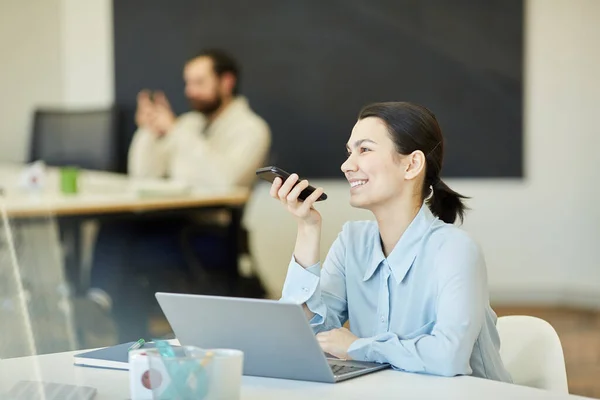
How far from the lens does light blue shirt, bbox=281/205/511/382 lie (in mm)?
1605

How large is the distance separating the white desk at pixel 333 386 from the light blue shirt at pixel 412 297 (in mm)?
60

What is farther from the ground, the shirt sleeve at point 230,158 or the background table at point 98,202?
the shirt sleeve at point 230,158

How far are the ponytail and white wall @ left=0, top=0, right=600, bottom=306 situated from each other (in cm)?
403

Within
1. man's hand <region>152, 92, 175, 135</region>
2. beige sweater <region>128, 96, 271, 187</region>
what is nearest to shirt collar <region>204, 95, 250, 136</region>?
beige sweater <region>128, 96, 271, 187</region>

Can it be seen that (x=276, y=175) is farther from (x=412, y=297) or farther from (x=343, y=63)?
(x=343, y=63)

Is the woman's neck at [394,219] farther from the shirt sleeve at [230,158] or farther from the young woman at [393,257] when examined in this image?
the shirt sleeve at [230,158]

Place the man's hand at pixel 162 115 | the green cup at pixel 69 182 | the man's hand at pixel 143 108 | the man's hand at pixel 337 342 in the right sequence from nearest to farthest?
the man's hand at pixel 337 342 < the green cup at pixel 69 182 < the man's hand at pixel 162 115 < the man's hand at pixel 143 108

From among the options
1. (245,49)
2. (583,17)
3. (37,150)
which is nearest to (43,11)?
(37,150)

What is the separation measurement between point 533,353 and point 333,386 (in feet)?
1.69

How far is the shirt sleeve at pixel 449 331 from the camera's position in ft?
5.17

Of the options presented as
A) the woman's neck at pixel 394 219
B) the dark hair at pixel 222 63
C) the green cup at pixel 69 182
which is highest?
the dark hair at pixel 222 63

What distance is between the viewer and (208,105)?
543 centimetres

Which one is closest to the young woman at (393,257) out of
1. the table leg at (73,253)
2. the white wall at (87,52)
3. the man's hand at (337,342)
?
the man's hand at (337,342)

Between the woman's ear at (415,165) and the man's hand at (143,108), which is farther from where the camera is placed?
the man's hand at (143,108)
